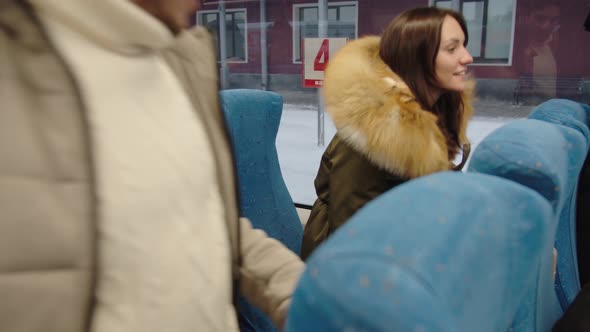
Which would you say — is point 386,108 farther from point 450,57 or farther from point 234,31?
point 234,31

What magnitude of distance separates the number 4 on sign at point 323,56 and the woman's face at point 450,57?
1.50 m

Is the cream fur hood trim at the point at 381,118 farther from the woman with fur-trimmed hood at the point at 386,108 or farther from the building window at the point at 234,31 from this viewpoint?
the building window at the point at 234,31

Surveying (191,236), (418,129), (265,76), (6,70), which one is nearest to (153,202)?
(191,236)

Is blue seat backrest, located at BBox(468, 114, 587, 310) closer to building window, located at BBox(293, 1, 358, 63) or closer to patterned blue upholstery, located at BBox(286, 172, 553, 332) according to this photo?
patterned blue upholstery, located at BBox(286, 172, 553, 332)

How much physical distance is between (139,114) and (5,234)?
0.52ft

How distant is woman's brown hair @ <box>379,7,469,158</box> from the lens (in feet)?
4.96

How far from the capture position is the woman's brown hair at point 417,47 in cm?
151

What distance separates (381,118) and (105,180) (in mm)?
982

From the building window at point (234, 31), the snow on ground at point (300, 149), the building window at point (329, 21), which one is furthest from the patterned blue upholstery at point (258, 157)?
the snow on ground at point (300, 149)

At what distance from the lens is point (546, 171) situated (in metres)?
0.76

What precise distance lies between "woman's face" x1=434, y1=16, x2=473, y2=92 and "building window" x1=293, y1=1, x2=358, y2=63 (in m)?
1.45

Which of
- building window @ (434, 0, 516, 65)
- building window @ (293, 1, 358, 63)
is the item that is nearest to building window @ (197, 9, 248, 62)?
building window @ (293, 1, 358, 63)

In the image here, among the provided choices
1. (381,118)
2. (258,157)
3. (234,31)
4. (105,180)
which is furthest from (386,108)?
(234,31)

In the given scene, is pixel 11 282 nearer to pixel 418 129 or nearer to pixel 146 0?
pixel 146 0
